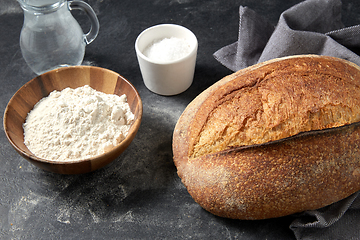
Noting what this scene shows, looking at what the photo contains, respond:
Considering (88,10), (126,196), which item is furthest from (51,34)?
(126,196)

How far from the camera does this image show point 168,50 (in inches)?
58.4

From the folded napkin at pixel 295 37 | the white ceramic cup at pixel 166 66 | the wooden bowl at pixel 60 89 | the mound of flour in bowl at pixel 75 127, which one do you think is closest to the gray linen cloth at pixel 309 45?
the folded napkin at pixel 295 37

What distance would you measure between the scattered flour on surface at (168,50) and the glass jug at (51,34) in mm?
323

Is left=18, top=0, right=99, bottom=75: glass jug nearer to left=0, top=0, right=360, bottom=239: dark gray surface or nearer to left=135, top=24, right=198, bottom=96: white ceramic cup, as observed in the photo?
left=0, top=0, right=360, bottom=239: dark gray surface

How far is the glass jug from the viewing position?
1.42 m

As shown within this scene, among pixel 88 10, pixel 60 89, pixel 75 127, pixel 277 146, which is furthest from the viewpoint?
pixel 88 10

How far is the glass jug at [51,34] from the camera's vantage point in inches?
55.9

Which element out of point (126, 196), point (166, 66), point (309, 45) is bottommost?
point (126, 196)

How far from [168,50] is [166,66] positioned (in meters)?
0.09

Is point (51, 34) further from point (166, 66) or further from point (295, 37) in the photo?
point (295, 37)

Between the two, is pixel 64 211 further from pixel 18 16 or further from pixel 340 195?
pixel 18 16

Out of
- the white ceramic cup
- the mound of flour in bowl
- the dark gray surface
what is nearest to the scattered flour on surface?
the white ceramic cup

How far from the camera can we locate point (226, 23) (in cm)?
196

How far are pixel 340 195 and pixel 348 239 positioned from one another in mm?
157
